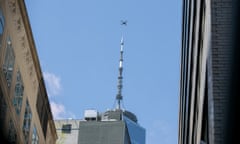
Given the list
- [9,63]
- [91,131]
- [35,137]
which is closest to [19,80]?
[9,63]

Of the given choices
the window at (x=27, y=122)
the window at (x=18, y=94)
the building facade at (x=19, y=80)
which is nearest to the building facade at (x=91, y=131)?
the building facade at (x=19, y=80)

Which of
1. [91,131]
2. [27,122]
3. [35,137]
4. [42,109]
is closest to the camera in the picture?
[27,122]

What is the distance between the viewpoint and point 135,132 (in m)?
167

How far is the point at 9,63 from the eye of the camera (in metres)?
27.6

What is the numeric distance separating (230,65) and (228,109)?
0.53 feet

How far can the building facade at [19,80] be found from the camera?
86.8ft

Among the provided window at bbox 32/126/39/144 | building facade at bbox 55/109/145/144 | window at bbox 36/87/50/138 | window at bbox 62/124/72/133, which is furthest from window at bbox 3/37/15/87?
window at bbox 62/124/72/133

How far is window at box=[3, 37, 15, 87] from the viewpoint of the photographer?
87.9 feet

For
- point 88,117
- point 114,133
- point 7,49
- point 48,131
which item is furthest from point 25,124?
point 88,117

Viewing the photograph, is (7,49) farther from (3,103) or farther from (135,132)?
(135,132)

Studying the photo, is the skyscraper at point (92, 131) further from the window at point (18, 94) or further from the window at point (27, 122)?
the window at point (18, 94)

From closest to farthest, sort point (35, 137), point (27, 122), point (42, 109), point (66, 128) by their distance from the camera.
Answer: point (27, 122) → point (35, 137) → point (42, 109) → point (66, 128)

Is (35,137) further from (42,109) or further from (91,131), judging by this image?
(91,131)

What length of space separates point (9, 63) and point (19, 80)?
9.56 feet
